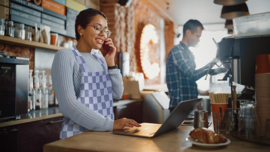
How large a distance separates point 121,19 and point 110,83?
279cm

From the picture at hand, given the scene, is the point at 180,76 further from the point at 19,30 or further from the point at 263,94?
the point at 19,30

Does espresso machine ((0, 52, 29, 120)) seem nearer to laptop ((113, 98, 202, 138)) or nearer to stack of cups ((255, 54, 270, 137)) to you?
laptop ((113, 98, 202, 138))

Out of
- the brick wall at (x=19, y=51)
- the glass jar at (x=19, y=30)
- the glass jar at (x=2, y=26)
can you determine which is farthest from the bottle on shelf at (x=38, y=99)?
the glass jar at (x=2, y=26)

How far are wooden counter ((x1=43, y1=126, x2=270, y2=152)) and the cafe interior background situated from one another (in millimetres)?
828

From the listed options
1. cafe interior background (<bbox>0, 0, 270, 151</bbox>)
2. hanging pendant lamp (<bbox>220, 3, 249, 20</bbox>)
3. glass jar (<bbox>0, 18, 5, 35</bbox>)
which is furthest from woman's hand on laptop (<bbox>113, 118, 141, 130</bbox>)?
hanging pendant lamp (<bbox>220, 3, 249, 20</bbox>)

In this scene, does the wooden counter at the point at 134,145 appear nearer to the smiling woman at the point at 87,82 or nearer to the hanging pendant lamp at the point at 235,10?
the smiling woman at the point at 87,82

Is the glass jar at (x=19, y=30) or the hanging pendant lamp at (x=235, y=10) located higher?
A: the hanging pendant lamp at (x=235, y=10)

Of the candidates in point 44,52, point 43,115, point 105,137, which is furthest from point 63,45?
point 105,137

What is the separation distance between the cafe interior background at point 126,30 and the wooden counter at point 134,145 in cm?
83

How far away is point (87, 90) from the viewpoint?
56.2 inches

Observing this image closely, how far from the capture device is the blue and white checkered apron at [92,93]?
1.36 m

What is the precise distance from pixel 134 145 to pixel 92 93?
1.83 feet

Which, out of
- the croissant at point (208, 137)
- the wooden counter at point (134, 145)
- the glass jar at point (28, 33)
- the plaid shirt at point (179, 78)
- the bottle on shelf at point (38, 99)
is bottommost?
the wooden counter at point (134, 145)

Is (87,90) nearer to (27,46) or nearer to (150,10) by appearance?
(27,46)
